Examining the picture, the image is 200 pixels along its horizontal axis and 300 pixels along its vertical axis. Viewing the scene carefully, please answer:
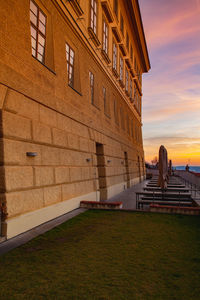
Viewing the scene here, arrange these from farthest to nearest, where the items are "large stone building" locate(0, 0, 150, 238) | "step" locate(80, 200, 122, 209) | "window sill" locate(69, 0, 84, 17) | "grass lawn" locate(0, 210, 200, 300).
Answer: "window sill" locate(69, 0, 84, 17) → "step" locate(80, 200, 122, 209) → "large stone building" locate(0, 0, 150, 238) → "grass lawn" locate(0, 210, 200, 300)

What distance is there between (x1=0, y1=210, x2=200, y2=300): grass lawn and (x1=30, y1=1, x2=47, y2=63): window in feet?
21.2

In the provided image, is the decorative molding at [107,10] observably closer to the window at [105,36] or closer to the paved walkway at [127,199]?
the window at [105,36]

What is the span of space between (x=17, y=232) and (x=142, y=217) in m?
4.43

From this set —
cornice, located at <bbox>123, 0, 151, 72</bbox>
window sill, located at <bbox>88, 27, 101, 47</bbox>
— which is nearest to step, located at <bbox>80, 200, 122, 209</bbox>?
window sill, located at <bbox>88, 27, 101, 47</bbox>

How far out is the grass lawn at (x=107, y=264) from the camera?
11.5 feet

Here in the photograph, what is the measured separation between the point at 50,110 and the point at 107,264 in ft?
19.6

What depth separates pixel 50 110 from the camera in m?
8.76

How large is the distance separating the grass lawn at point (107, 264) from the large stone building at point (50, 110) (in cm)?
148

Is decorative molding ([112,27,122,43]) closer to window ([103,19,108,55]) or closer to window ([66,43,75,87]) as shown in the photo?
window ([103,19,108,55])

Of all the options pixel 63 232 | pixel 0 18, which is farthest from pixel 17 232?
pixel 0 18

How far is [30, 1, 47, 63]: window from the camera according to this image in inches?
333

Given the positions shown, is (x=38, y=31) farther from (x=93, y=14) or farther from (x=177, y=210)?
(x=177, y=210)

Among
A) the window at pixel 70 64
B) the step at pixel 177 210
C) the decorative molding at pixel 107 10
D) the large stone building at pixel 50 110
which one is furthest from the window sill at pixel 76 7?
the step at pixel 177 210

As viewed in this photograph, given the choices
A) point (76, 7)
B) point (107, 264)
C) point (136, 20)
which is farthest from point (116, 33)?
point (107, 264)
